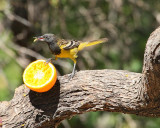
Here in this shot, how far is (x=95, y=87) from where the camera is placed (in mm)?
2738

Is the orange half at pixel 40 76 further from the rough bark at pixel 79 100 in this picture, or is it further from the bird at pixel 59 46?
the bird at pixel 59 46

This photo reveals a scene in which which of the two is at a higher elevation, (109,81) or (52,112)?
(109,81)

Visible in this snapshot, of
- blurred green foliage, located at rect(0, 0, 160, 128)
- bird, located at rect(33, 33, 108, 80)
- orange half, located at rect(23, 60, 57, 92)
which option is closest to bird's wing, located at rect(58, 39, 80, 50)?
bird, located at rect(33, 33, 108, 80)

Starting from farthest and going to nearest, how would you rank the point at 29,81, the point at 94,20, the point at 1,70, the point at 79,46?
the point at 94,20, the point at 1,70, the point at 79,46, the point at 29,81

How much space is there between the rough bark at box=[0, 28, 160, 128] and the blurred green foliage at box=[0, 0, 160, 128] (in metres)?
1.72

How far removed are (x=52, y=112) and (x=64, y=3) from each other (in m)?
2.41

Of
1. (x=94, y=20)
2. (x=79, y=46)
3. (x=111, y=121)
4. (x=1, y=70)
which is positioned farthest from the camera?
(x=94, y=20)

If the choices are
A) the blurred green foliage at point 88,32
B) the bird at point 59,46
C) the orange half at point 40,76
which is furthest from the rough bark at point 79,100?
the blurred green foliage at point 88,32

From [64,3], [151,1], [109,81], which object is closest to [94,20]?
[64,3]

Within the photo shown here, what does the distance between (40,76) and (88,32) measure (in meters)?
2.48

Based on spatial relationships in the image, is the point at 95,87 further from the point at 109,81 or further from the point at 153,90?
the point at 153,90

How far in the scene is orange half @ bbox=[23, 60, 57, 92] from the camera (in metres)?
2.64

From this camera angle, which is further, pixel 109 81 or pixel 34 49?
pixel 34 49

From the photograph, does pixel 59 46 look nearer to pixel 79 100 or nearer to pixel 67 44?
pixel 67 44
